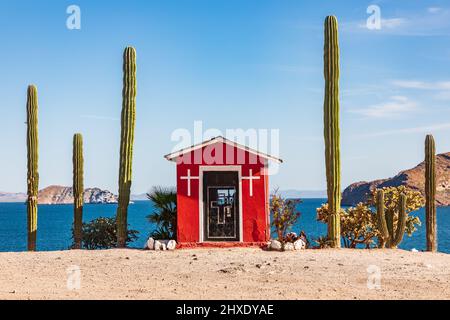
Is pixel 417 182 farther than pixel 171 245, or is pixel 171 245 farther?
pixel 417 182

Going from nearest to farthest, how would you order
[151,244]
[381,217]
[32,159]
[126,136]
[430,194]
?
[151,244] → [381,217] → [126,136] → [430,194] → [32,159]

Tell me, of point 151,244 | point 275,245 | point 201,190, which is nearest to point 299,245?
point 275,245

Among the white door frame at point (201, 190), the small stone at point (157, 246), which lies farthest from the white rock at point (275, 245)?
the small stone at point (157, 246)

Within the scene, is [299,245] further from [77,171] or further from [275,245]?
[77,171]

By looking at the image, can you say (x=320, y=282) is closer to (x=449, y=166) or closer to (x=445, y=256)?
(x=445, y=256)

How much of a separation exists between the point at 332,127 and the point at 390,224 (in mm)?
4123

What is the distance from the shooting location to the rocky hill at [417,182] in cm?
14825

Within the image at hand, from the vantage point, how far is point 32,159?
75.5ft

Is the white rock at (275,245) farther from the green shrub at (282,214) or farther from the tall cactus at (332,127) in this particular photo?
the tall cactus at (332,127)

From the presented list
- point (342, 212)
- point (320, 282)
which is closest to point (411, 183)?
point (342, 212)

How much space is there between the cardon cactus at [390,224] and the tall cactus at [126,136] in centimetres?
853

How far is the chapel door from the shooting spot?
2123 centimetres
